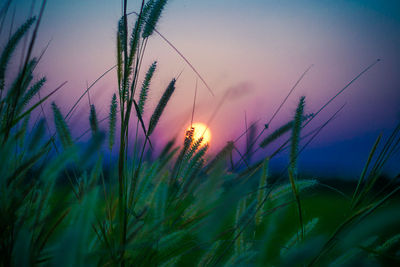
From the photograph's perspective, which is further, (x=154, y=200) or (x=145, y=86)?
(x=145, y=86)

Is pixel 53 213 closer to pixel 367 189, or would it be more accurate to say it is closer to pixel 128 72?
pixel 128 72

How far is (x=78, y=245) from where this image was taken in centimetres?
21

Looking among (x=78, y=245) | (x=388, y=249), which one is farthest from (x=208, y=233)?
(x=388, y=249)

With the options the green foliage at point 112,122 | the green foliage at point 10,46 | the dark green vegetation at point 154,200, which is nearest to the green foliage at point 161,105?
the dark green vegetation at point 154,200

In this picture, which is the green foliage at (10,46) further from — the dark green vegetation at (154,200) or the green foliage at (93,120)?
the green foliage at (93,120)

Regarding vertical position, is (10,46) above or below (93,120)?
above

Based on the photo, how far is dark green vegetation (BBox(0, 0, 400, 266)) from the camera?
333 mm

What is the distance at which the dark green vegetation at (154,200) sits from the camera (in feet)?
1.09

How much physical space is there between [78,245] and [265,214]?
1.59 ft

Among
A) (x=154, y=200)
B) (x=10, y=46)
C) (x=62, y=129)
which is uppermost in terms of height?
(x=10, y=46)

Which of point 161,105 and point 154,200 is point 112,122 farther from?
point 154,200

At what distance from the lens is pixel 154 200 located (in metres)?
0.47

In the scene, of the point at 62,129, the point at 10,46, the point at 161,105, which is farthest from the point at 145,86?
the point at 10,46

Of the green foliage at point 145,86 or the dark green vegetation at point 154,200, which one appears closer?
the dark green vegetation at point 154,200
